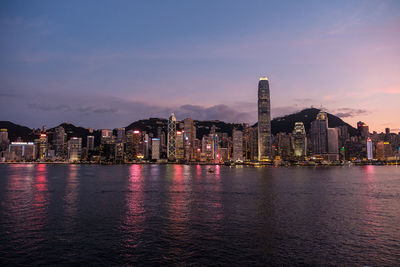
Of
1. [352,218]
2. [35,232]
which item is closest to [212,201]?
[352,218]

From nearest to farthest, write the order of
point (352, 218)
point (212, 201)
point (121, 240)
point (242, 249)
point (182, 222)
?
point (242, 249)
point (121, 240)
point (182, 222)
point (352, 218)
point (212, 201)

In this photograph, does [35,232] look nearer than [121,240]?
No

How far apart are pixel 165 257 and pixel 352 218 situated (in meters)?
30.1

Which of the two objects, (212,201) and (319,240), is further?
(212,201)

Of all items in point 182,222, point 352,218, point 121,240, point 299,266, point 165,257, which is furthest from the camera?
point 352,218

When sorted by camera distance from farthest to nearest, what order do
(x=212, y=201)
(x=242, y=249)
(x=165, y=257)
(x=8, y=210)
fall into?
(x=212, y=201) < (x=8, y=210) < (x=242, y=249) < (x=165, y=257)

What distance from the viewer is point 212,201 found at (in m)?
58.2

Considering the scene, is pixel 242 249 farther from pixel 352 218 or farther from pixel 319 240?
pixel 352 218

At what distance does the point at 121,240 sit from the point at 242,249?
1251cm

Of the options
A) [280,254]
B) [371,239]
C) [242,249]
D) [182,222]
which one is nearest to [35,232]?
[182,222]

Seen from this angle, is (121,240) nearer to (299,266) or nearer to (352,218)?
(299,266)

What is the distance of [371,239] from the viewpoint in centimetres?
3167

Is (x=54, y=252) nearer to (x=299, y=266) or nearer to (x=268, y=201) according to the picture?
(x=299, y=266)

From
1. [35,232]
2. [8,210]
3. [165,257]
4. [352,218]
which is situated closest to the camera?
[165,257]
